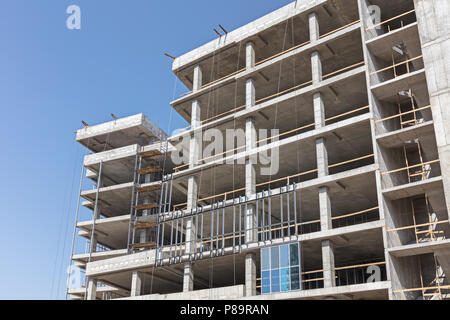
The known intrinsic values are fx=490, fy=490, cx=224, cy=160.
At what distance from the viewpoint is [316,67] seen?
3247cm

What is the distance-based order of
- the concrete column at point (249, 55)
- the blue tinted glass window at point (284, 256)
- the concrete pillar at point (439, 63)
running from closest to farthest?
the concrete pillar at point (439, 63)
the blue tinted glass window at point (284, 256)
the concrete column at point (249, 55)

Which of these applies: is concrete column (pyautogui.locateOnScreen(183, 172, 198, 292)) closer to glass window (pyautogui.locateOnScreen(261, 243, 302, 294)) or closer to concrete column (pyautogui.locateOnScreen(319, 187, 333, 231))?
glass window (pyautogui.locateOnScreen(261, 243, 302, 294))

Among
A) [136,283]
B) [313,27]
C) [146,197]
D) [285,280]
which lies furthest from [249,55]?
[136,283]

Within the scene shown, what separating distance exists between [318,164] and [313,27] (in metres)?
9.95

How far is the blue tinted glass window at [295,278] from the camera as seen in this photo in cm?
2760

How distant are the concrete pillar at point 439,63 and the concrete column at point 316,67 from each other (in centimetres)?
677

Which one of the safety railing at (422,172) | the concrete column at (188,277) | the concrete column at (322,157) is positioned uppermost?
the concrete column at (322,157)

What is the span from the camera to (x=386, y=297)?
25516 mm

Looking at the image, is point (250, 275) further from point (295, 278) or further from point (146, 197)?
point (146, 197)

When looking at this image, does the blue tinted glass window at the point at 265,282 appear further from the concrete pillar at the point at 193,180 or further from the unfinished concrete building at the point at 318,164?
the concrete pillar at the point at 193,180

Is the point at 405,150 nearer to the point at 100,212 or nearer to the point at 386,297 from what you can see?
the point at 386,297

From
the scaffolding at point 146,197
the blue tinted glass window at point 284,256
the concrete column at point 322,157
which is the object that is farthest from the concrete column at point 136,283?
the concrete column at point 322,157

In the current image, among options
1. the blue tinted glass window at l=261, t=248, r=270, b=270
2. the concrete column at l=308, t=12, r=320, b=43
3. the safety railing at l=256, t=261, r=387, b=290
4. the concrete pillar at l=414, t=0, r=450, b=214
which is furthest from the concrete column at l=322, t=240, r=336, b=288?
the concrete column at l=308, t=12, r=320, b=43
